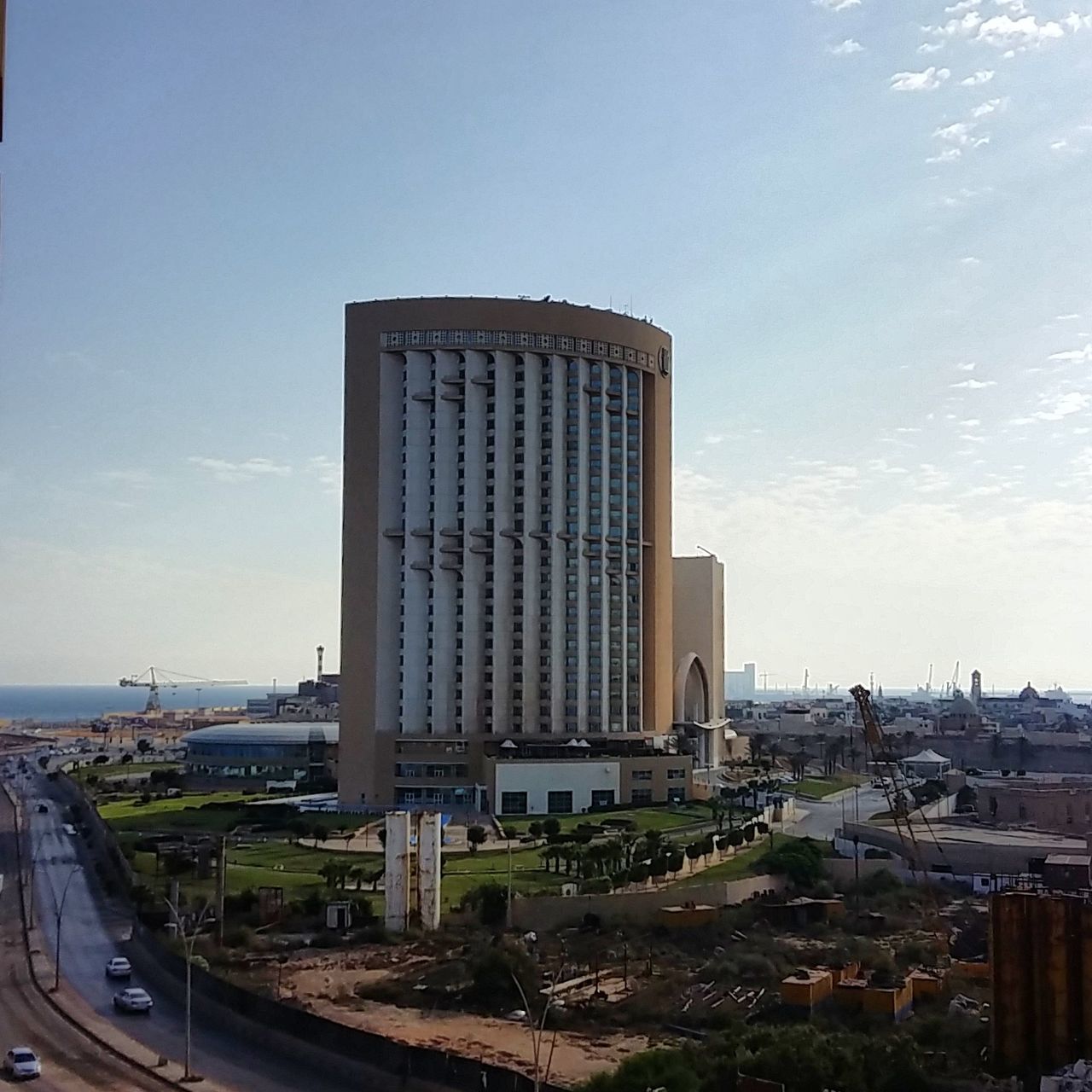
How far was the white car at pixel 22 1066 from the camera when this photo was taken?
36.7 meters

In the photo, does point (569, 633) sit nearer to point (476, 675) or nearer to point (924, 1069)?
point (476, 675)

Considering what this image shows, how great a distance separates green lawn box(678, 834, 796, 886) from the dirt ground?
22.6 metres

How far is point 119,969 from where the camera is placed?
168ft

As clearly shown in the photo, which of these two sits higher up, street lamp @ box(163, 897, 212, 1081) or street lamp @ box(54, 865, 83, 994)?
street lamp @ box(163, 897, 212, 1081)

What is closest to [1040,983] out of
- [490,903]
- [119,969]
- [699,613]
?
[490,903]

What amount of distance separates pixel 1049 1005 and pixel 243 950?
32.9 m

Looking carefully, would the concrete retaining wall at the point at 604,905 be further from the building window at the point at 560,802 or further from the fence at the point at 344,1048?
the building window at the point at 560,802

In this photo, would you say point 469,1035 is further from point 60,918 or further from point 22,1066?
point 60,918

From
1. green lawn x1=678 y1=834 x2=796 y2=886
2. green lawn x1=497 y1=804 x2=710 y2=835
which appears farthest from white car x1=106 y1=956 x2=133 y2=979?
green lawn x1=497 y1=804 x2=710 y2=835

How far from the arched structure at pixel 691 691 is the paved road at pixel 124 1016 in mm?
70364

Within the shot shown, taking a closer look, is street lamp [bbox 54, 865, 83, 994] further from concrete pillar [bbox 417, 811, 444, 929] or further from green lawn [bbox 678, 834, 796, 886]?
green lawn [bbox 678, 834, 796, 886]

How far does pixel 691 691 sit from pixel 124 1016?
105 metres

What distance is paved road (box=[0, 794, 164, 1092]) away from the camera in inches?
1437

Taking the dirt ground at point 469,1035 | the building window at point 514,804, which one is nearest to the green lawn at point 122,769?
the building window at point 514,804
